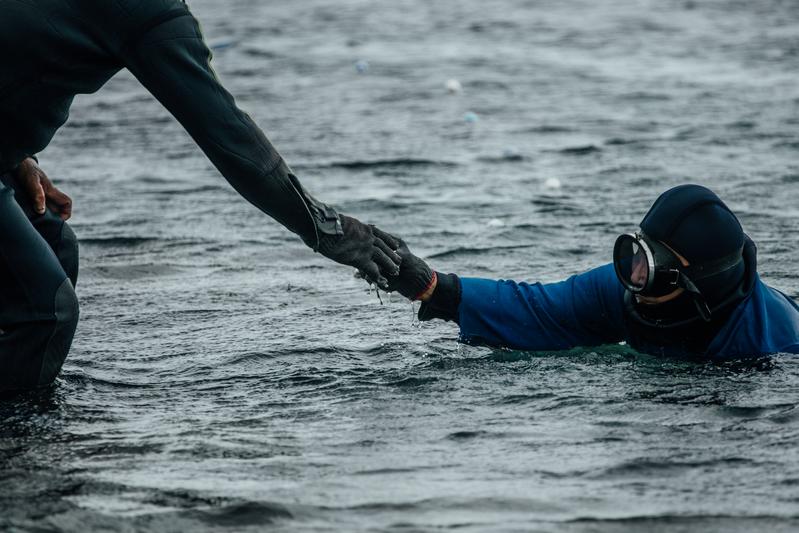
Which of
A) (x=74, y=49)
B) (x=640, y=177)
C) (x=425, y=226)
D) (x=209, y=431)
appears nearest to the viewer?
(x=74, y=49)

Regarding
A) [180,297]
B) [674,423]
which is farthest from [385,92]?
[674,423]

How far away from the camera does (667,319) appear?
19.8 feet

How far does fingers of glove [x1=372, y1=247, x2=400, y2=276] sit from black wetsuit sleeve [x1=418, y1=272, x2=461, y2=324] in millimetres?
394

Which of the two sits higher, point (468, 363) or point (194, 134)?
point (194, 134)

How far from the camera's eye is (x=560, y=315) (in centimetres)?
620

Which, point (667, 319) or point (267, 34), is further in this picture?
point (267, 34)

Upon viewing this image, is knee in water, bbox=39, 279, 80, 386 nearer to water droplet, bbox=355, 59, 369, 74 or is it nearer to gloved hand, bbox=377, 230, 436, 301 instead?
gloved hand, bbox=377, 230, 436, 301

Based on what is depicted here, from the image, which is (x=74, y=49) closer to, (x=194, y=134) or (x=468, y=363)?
(x=194, y=134)

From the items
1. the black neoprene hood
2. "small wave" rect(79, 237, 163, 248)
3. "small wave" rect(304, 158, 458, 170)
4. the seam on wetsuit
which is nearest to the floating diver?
the black neoprene hood

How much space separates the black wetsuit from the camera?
506 centimetres

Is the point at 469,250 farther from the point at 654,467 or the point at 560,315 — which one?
the point at 654,467

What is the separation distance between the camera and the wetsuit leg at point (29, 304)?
552cm

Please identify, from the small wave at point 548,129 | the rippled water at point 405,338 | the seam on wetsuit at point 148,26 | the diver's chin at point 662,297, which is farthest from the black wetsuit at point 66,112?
the small wave at point 548,129

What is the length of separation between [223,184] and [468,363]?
554 centimetres
